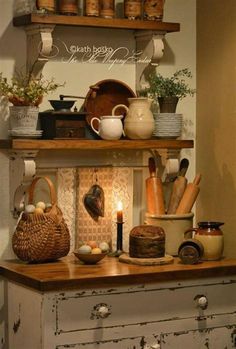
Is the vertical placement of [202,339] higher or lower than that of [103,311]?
lower

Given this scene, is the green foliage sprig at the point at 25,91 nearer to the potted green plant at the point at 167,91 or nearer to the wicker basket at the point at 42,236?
the wicker basket at the point at 42,236

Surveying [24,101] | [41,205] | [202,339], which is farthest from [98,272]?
[24,101]

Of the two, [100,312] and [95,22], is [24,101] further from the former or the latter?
[100,312]

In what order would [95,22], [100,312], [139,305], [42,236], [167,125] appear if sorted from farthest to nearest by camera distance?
[167,125] < [95,22] < [42,236] < [139,305] < [100,312]

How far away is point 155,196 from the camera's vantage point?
3.70 m

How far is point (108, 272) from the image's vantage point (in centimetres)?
327

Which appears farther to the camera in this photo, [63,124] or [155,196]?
[155,196]

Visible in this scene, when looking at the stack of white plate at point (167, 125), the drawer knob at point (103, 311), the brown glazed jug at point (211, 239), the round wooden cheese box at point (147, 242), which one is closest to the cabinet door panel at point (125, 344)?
the drawer knob at point (103, 311)

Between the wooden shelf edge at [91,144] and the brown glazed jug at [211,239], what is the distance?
0.37 metres

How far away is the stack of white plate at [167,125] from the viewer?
12.0ft

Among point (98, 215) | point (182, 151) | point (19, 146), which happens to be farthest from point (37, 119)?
point (182, 151)

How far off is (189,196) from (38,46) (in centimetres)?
91

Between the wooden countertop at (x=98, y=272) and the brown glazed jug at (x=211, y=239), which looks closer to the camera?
the wooden countertop at (x=98, y=272)

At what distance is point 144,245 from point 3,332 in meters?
0.69
